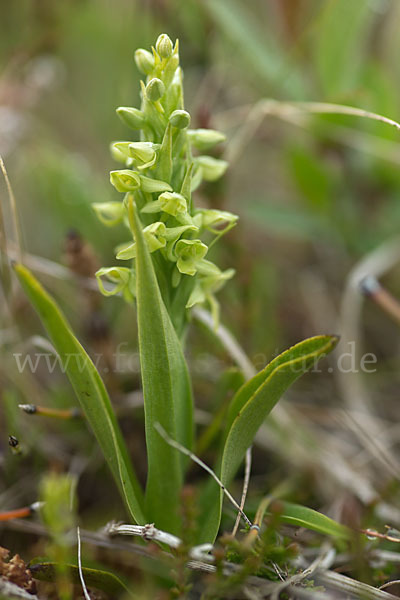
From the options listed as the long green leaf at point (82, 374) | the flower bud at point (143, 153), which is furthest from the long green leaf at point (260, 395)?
the flower bud at point (143, 153)

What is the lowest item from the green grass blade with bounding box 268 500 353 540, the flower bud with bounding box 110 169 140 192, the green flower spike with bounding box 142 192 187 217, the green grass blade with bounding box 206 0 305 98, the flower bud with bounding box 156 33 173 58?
the green grass blade with bounding box 268 500 353 540

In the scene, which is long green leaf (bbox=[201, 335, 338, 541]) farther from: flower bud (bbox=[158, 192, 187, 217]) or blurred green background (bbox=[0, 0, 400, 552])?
blurred green background (bbox=[0, 0, 400, 552])

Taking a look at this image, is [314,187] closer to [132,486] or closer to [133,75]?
[133,75]

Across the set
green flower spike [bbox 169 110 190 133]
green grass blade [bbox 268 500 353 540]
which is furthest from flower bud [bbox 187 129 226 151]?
green grass blade [bbox 268 500 353 540]

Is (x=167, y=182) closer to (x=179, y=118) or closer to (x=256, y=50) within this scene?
(x=179, y=118)

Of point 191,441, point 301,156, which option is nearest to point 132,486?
point 191,441
